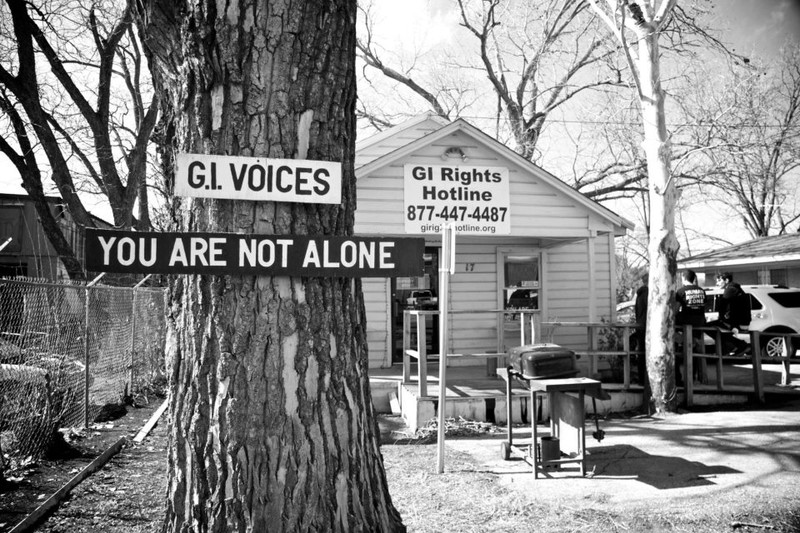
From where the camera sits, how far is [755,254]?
20.6 metres

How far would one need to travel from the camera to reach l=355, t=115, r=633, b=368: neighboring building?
33.9 ft

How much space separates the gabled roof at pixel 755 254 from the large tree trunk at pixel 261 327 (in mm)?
20878

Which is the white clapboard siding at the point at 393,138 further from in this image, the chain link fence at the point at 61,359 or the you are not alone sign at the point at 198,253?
the you are not alone sign at the point at 198,253

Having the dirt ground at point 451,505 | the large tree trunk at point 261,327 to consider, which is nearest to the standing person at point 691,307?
the dirt ground at point 451,505

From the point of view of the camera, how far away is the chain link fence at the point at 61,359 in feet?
18.5

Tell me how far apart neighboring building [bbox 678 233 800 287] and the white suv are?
5.65 metres

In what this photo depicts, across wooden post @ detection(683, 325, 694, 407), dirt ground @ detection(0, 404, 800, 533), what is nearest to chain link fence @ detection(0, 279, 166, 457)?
dirt ground @ detection(0, 404, 800, 533)

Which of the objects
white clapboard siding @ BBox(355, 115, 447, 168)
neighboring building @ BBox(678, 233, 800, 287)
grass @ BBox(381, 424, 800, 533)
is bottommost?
grass @ BBox(381, 424, 800, 533)

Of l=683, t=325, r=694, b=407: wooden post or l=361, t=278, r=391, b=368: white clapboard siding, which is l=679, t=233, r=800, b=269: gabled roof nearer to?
l=683, t=325, r=694, b=407: wooden post

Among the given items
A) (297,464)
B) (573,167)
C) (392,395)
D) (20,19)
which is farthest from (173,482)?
(573,167)

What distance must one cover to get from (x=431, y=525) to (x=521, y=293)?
29.5 ft

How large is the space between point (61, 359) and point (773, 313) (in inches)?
580

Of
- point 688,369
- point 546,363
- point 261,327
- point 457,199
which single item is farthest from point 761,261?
point 261,327

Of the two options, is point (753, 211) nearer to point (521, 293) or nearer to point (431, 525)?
point (521, 293)
